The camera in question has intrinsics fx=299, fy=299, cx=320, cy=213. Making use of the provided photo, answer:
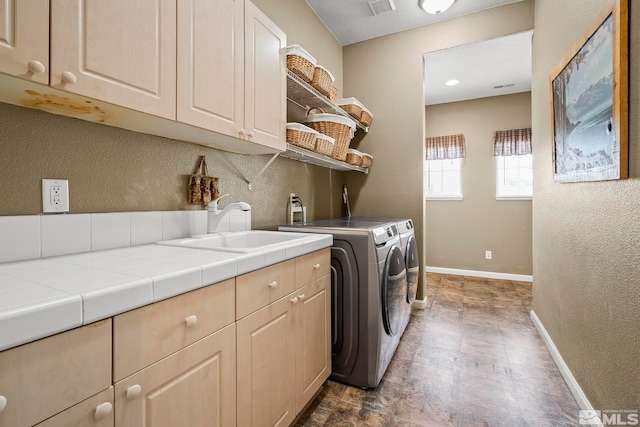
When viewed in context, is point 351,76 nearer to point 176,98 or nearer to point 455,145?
point 455,145

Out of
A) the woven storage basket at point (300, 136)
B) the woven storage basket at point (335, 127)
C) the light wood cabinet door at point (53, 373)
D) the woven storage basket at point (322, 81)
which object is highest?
the woven storage basket at point (322, 81)

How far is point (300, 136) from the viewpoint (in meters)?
1.92

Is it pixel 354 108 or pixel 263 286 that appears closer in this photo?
pixel 263 286

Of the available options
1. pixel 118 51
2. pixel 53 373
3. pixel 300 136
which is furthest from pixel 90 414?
pixel 300 136

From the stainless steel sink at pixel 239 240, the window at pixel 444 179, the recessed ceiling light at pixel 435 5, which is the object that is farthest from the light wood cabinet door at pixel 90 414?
the window at pixel 444 179

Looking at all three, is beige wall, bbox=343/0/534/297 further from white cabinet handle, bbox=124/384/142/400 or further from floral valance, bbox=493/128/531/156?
white cabinet handle, bbox=124/384/142/400

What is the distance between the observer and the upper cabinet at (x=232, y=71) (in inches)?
47.1

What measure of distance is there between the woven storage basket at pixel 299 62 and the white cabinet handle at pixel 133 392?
5.87ft

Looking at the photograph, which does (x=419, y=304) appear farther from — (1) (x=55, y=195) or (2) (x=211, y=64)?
(1) (x=55, y=195)

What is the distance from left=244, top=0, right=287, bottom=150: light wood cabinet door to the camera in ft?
4.96

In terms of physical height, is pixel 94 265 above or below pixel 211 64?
below

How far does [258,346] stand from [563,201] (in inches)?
81.5

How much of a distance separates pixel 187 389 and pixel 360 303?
1.14 meters

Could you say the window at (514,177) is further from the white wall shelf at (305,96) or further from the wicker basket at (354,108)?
the white wall shelf at (305,96)
